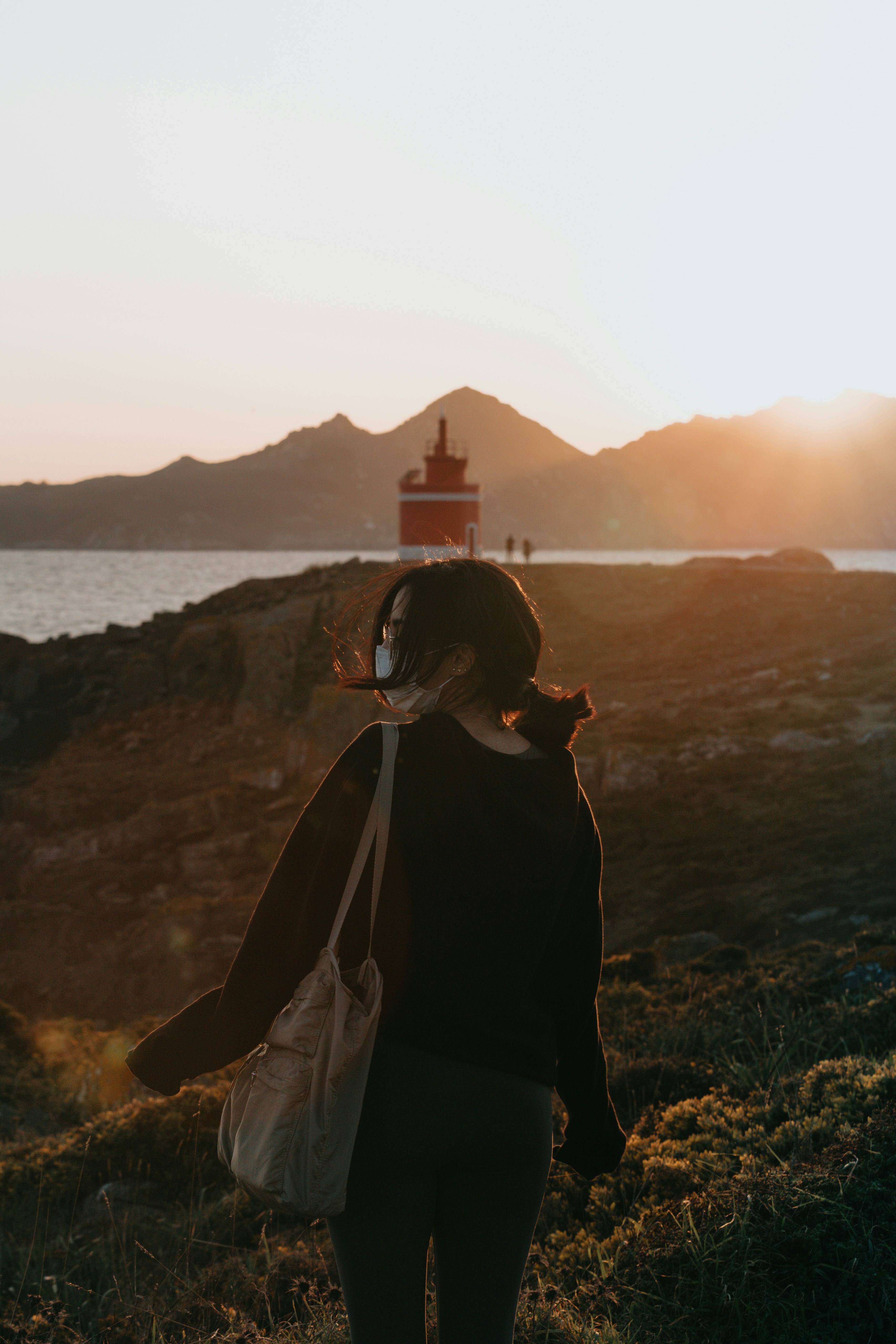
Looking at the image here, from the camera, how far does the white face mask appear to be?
5.65ft

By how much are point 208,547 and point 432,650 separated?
200711 millimetres

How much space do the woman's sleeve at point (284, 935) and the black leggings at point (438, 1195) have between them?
22 centimetres

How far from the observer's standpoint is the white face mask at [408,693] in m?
1.72

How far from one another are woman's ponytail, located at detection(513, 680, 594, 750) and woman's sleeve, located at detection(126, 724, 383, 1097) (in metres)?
0.36

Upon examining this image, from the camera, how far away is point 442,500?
30078 mm

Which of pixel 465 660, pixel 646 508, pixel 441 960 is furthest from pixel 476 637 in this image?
pixel 646 508

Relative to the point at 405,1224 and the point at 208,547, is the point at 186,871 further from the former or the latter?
the point at 208,547

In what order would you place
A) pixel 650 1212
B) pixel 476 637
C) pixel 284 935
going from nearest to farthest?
pixel 284 935, pixel 476 637, pixel 650 1212

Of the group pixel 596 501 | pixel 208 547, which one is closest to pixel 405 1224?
pixel 596 501

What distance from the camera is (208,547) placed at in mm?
193875

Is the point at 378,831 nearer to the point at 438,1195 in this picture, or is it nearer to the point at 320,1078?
the point at 320,1078

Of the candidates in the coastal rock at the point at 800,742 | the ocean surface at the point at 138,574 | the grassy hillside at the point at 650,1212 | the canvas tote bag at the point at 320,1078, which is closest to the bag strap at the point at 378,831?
the canvas tote bag at the point at 320,1078

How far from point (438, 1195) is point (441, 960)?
17.5 inches

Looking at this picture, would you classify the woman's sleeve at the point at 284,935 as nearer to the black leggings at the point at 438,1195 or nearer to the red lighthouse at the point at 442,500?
the black leggings at the point at 438,1195
